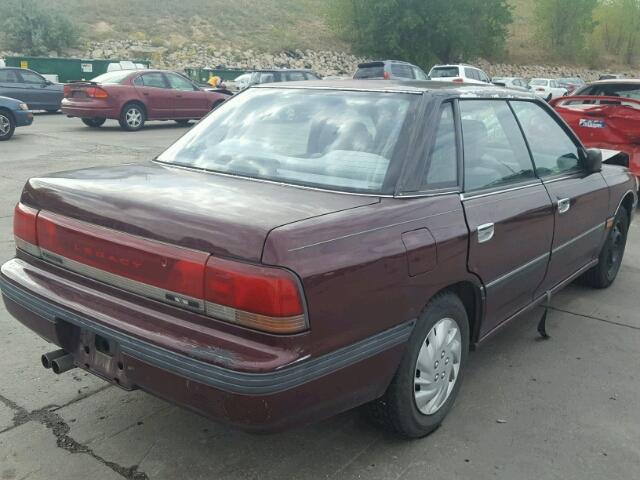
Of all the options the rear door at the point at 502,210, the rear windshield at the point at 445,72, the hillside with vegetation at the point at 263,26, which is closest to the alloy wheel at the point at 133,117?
the rear windshield at the point at 445,72

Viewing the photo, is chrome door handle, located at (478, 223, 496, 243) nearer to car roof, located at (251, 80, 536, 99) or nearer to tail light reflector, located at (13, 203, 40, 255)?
car roof, located at (251, 80, 536, 99)

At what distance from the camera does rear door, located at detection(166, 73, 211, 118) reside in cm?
1645

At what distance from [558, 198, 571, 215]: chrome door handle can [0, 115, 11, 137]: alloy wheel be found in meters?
12.2

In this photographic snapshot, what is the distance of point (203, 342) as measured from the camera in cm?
227

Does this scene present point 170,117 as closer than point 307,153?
No

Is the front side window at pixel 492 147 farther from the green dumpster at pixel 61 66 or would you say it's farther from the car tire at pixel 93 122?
the green dumpster at pixel 61 66

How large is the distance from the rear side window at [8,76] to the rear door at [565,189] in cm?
1700

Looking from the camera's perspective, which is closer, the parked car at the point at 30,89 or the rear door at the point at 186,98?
the rear door at the point at 186,98

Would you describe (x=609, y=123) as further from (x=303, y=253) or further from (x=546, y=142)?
(x=303, y=253)

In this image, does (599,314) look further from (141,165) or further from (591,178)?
(141,165)

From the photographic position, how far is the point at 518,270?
11.4 ft

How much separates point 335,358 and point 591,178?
2.90 metres

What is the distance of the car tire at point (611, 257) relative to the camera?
5.09 metres

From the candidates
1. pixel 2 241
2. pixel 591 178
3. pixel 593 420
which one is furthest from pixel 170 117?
pixel 593 420
